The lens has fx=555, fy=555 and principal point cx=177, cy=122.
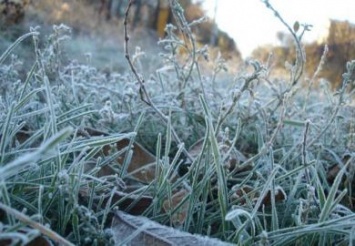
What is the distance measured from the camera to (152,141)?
1181mm

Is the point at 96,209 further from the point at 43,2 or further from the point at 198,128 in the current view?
the point at 43,2

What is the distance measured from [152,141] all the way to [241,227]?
0.62 metres

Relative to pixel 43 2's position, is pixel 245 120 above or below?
below

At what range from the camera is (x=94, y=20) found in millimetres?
6461

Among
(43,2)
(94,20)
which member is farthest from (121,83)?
(94,20)

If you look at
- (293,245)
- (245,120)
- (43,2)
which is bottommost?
(293,245)

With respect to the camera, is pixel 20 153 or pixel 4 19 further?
pixel 4 19

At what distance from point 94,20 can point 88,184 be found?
19.6 feet

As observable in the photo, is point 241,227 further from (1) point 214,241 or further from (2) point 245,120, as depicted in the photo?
(2) point 245,120

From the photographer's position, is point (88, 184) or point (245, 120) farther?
point (245, 120)

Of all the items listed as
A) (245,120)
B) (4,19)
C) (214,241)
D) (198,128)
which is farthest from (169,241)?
(4,19)

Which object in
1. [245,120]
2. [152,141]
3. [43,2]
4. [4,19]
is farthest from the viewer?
[43,2]

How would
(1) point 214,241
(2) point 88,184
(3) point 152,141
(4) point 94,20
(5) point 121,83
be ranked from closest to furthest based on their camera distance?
(1) point 214,241
(2) point 88,184
(3) point 152,141
(5) point 121,83
(4) point 94,20

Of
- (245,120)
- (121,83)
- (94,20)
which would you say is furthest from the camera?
(94,20)
